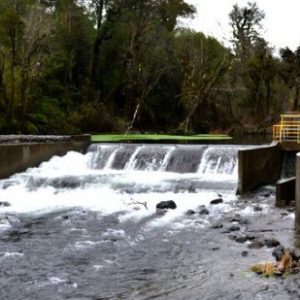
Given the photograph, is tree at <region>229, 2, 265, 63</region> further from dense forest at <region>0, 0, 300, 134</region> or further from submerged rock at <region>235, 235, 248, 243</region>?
submerged rock at <region>235, 235, 248, 243</region>

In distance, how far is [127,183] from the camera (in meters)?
18.1

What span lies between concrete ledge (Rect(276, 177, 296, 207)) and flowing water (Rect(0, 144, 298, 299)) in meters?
0.44

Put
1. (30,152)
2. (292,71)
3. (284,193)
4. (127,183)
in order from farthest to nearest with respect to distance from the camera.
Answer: (292,71), (30,152), (127,183), (284,193)

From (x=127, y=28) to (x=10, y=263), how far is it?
111ft

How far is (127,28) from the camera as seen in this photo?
138ft

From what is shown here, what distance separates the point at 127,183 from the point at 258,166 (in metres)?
4.26

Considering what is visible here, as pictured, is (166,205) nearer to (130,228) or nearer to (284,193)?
(130,228)

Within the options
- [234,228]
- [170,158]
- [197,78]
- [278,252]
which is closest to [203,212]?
[234,228]

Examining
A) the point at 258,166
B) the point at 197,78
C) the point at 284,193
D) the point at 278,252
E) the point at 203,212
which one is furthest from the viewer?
the point at 197,78

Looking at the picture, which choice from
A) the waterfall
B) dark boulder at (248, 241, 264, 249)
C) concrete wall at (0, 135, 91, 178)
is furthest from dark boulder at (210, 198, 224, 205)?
concrete wall at (0, 135, 91, 178)

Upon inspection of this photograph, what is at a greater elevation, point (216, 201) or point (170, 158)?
point (170, 158)

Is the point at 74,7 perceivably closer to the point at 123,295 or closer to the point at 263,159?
the point at 263,159

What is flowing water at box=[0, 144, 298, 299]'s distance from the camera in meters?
8.55

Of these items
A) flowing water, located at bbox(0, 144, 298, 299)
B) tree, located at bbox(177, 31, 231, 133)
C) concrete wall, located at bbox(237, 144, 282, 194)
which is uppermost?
tree, located at bbox(177, 31, 231, 133)
